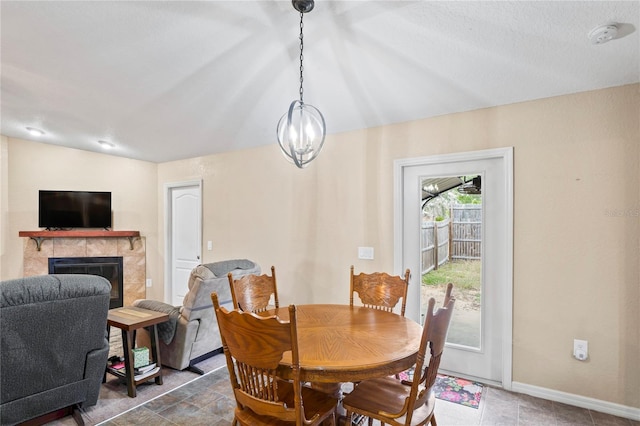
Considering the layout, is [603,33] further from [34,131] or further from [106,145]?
[34,131]

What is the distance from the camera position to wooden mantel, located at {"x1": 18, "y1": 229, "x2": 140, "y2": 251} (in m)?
4.17

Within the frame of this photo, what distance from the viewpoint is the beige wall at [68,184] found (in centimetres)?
413

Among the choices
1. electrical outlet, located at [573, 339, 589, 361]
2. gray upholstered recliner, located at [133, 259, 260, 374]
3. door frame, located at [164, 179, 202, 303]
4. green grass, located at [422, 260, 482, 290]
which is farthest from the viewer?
door frame, located at [164, 179, 202, 303]

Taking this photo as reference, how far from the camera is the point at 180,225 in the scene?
5.16 meters

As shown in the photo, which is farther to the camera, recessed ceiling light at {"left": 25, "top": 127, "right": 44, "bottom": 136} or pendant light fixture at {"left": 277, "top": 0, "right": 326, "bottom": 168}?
recessed ceiling light at {"left": 25, "top": 127, "right": 44, "bottom": 136}

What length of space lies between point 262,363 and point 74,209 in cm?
456

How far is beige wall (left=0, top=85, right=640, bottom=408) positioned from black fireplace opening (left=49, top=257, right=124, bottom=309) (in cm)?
43

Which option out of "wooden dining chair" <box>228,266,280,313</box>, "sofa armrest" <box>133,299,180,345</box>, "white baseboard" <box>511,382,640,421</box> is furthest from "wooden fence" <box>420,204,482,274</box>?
"sofa armrest" <box>133,299,180,345</box>

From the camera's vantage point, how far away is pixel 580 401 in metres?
2.42

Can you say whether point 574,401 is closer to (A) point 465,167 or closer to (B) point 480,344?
(B) point 480,344

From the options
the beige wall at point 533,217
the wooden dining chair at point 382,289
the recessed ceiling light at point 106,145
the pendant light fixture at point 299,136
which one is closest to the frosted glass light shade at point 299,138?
the pendant light fixture at point 299,136

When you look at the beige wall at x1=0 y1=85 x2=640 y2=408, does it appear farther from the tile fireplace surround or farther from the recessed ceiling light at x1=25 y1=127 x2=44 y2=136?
the recessed ceiling light at x1=25 y1=127 x2=44 y2=136

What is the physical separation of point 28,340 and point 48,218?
3162mm

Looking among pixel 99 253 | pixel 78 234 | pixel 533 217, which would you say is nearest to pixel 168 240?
pixel 99 253
